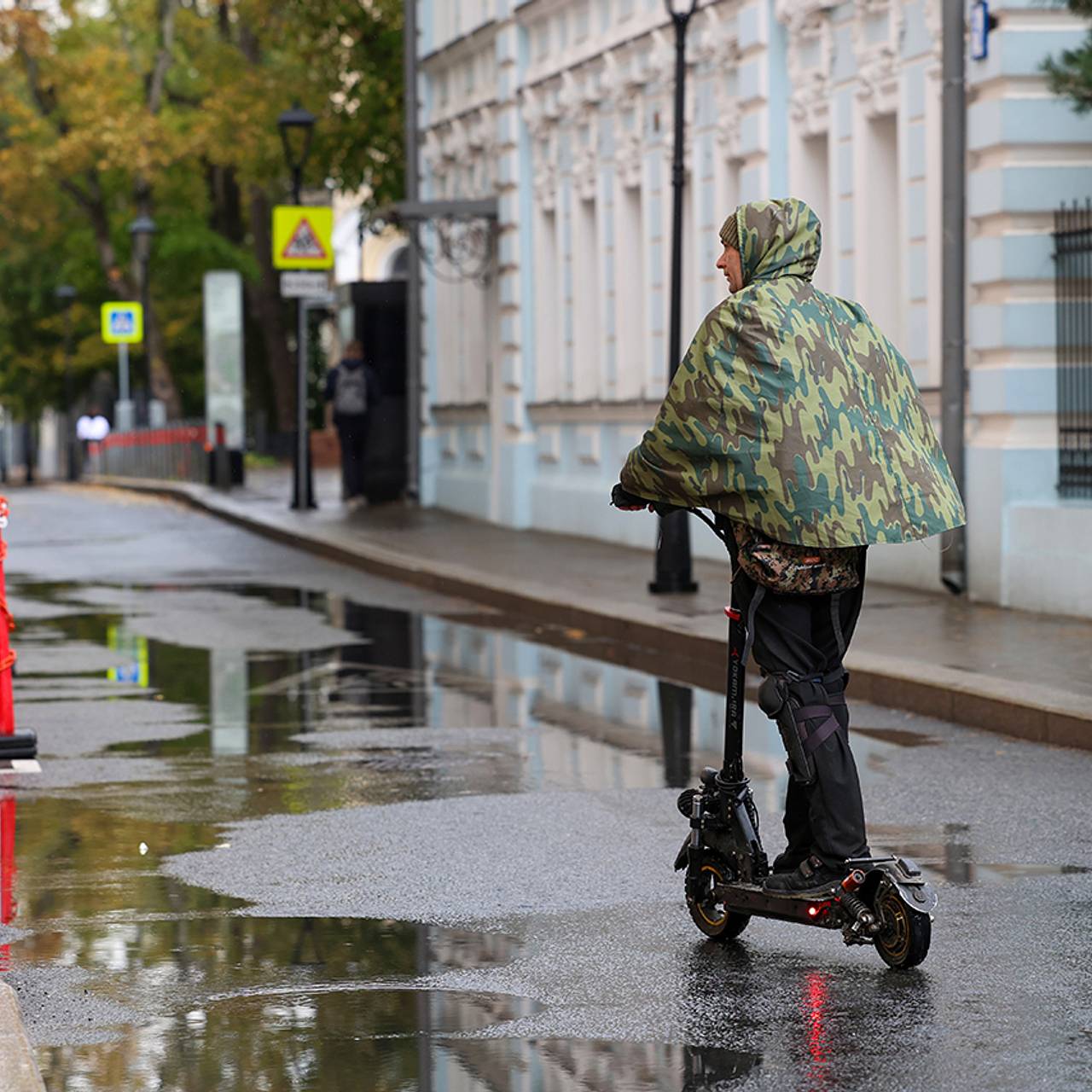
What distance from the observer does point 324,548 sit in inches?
1053

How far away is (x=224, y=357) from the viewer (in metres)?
43.8

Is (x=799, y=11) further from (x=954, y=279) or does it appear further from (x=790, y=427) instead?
(x=790, y=427)

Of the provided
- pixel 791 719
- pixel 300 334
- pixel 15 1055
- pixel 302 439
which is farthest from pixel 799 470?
pixel 300 334

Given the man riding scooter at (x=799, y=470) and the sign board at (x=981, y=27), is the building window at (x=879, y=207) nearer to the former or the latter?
the sign board at (x=981, y=27)

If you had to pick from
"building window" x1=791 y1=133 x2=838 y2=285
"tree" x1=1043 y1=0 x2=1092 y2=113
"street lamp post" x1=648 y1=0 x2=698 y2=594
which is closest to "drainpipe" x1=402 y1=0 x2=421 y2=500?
"building window" x1=791 y1=133 x2=838 y2=285

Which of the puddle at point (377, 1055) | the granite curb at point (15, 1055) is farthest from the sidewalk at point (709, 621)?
the granite curb at point (15, 1055)

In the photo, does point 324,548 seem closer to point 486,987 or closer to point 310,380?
point 486,987

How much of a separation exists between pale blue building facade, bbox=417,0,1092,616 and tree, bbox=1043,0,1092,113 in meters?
0.89

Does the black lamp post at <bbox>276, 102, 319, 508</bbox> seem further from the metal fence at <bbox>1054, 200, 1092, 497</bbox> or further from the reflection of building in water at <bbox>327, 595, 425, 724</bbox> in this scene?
the metal fence at <bbox>1054, 200, 1092, 497</bbox>

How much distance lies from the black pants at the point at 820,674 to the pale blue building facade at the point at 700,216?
9684 mm

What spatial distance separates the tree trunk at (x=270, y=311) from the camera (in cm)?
5809

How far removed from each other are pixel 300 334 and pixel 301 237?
3.99 ft

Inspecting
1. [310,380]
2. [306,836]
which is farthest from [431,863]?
[310,380]

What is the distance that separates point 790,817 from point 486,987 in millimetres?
933
